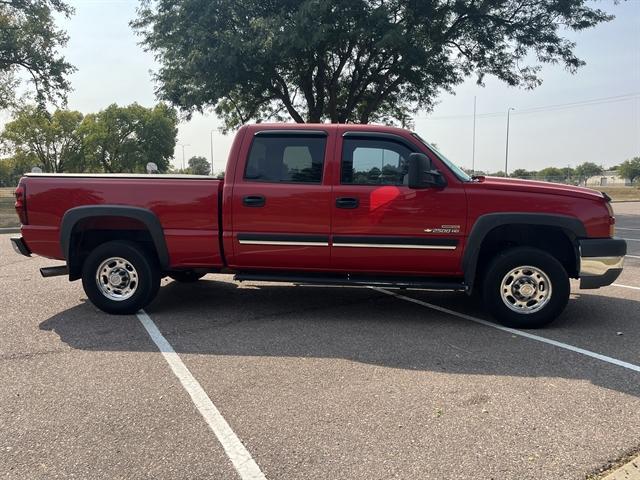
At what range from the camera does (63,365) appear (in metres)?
4.24

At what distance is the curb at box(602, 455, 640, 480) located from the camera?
261 centimetres

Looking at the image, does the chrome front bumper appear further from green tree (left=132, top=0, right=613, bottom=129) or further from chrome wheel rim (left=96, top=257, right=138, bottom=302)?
green tree (left=132, top=0, right=613, bottom=129)

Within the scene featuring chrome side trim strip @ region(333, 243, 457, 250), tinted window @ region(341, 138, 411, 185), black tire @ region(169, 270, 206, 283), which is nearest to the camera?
chrome side trim strip @ region(333, 243, 457, 250)

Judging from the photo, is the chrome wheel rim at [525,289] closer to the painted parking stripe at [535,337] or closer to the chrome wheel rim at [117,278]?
the painted parking stripe at [535,337]

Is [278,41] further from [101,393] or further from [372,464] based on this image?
[372,464]

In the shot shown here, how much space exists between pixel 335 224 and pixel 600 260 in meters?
2.68

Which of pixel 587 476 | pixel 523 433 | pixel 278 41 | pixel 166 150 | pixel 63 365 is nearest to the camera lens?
→ pixel 587 476

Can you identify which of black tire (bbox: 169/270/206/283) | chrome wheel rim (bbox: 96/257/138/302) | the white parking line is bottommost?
the white parking line

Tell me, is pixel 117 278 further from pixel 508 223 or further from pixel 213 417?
pixel 508 223

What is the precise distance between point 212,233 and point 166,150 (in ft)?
205

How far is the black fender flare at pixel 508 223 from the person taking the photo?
5035mm

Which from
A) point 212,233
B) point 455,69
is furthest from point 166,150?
point 212,233

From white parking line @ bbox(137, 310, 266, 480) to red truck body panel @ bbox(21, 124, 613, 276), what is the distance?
4.30 ft

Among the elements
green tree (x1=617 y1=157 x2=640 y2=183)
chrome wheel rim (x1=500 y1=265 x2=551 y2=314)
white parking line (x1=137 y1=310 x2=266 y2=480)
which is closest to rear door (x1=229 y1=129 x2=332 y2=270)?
white parking line (x1=137 y1=310 x2=266 y2=480)
